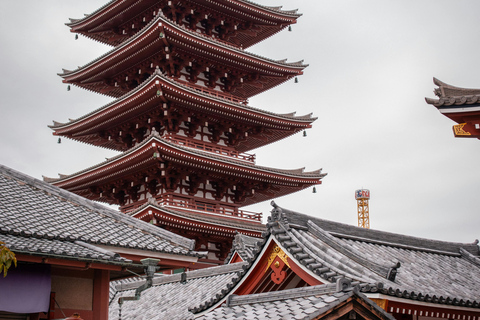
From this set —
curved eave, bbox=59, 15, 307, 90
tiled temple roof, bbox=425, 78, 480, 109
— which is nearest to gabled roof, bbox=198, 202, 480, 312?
tiled temple roof, bbox=425, 78, 480, 109

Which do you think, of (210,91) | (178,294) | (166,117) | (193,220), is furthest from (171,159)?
(178,294)

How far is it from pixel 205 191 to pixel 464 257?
45.2 feet

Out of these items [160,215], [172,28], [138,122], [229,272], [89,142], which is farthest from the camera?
[89,142]

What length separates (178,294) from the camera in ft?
54.1

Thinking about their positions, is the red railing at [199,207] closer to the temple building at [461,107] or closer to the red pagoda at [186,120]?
the red pagoda at [186,120]

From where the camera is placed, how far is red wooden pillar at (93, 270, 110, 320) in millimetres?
9828

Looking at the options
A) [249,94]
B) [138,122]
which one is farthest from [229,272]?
[249,94]

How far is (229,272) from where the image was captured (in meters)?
15.8

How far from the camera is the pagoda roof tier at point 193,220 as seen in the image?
23000 millimetres

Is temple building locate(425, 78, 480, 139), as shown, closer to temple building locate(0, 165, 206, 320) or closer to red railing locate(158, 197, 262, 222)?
temple building locate(0, 165, 206, 320)

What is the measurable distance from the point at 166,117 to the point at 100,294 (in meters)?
16.5

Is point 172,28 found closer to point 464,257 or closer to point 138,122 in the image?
point 138,122

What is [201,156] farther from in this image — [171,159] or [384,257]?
[384,257]

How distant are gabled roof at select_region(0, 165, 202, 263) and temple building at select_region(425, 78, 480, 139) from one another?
19.8ft
